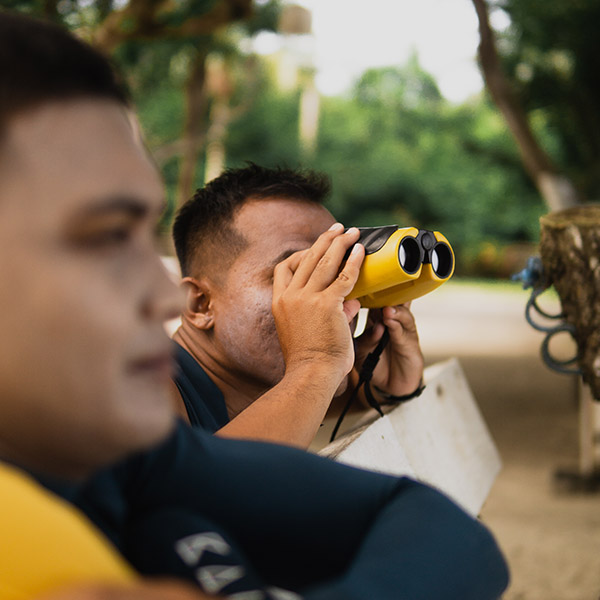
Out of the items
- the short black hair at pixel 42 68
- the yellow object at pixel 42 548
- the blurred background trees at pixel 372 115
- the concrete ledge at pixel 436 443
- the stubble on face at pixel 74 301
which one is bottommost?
the blurred background trees at pixel 372 115

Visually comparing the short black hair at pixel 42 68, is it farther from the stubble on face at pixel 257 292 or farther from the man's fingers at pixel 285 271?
the stubble on face at pixel 257 292

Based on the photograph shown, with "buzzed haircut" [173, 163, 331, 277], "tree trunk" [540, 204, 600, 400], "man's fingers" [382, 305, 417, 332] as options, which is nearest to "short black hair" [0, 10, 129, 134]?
"buzzed haircut" [173, 163, 331, 277]

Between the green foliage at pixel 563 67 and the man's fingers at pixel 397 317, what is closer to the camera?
the man's fingers at pixel 397 317

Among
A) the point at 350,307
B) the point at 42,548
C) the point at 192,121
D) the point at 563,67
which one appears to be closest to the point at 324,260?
the point at 350,307

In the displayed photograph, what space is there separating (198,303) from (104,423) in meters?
1.25

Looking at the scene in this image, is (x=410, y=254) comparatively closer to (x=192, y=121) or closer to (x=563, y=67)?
(x=563, y=67)

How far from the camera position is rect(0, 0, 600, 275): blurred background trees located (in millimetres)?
6246

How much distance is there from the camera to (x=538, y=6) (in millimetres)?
6941

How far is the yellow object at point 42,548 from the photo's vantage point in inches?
20.4

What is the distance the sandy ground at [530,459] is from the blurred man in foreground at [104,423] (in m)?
2.50

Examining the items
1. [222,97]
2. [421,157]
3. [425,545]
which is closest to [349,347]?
[425,545]

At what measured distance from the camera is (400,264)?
161 cm

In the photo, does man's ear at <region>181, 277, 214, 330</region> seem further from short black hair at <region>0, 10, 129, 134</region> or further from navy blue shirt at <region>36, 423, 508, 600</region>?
short black hair at <region>0, 10, 129, 134</region>

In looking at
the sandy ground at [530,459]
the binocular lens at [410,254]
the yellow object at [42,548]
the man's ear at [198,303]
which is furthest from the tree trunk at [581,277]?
the yellow object at [42,548]
